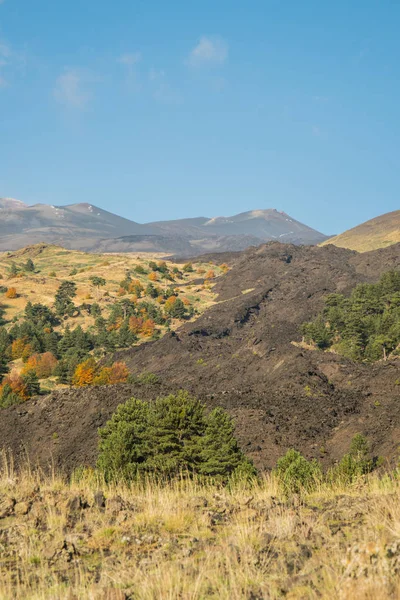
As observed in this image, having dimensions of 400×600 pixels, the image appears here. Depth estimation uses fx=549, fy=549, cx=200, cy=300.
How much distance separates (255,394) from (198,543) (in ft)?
154

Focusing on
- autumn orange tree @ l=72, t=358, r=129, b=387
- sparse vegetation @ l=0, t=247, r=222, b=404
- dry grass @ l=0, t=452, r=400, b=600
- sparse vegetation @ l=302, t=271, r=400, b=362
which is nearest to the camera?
dry grass @ l=0, t=452, r=400, b=600

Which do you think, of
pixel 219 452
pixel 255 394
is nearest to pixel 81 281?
pixel 255 394

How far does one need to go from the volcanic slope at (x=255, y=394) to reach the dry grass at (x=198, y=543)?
257 inches

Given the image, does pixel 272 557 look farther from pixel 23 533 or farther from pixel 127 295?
pixel 127 295

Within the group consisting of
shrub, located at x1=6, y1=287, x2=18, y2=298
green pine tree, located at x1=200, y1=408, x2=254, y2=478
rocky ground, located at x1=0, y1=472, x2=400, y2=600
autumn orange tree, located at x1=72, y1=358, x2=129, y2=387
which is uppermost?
shrub, located at x1=6, y1=287, x2=18, y2=298

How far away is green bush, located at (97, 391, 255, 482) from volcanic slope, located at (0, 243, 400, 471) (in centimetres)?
552

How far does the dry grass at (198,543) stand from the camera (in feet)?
17.0

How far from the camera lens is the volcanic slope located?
1619 inches

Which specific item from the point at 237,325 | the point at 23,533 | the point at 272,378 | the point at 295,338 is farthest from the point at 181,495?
the point at 237,325

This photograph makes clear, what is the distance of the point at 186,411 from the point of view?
100 feet

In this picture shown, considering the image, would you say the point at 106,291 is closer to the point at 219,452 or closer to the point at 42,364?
the point at 42,364

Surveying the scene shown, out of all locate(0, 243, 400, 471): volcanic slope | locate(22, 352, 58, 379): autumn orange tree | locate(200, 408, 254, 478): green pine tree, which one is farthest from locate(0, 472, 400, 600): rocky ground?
locate(22, 352, 58, 379): autumn orange tree

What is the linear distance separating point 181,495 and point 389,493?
11.5 feet

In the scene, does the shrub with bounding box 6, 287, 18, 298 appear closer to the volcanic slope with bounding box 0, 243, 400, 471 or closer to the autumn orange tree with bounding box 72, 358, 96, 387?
the volcanic slope with bounding box 0, 243, 400, 471
